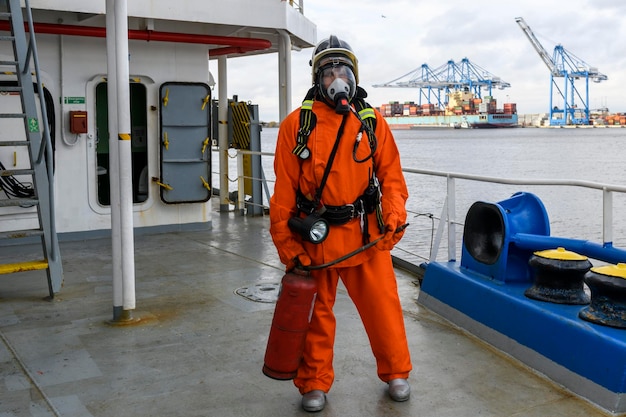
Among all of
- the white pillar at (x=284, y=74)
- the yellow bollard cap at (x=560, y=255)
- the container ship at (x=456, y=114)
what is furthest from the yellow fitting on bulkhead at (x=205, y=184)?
the container ship at (x=456, y=114)

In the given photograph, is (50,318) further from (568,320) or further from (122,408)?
(568,320)

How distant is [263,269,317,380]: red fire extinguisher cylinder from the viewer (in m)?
3.38

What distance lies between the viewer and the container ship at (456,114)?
130500mm

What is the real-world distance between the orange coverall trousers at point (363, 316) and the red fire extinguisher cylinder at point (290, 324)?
0.14 metres

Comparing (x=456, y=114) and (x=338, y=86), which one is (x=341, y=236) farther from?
(x=456, y=114)

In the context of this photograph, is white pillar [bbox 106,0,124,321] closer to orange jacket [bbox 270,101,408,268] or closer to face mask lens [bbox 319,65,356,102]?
orange jacket [bbox 270,101,408,268]

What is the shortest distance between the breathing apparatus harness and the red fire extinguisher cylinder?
0.32m

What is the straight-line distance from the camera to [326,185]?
11.5ft

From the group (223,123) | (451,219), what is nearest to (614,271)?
(451,219)

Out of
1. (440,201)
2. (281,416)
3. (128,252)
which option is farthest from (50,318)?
(440,201)

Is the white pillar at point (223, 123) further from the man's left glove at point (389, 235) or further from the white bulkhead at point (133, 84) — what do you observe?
the man's left glove at point (389, 235)

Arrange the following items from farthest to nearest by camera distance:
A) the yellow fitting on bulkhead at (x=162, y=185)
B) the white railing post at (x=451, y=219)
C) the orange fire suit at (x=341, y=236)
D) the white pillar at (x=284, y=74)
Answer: the white pillar at (x=284, y=74)
the yellow fitting on bulkhead at (x=162, y=185)
the white railing post at (x=451, y=219)
the orange fire suit at (x=341, y=236)

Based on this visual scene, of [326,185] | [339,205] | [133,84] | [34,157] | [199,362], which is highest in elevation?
[133,84]

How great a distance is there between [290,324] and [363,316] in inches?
18.6
